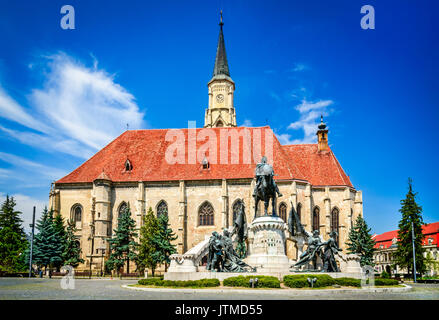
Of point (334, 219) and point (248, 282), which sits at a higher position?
point (334, 219)

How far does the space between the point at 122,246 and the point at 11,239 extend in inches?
603

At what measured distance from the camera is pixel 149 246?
127 ft

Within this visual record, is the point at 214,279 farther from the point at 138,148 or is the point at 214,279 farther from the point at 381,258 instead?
the point at 381,258

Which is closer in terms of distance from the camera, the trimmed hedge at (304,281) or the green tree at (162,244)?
the trimmed hedge at (304,281)

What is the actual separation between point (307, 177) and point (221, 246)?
27424 mm

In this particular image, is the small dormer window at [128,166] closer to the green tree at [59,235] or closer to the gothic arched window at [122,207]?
the gothic arched window at [122,207]

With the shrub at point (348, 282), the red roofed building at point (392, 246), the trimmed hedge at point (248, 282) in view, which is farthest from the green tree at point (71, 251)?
the red roofed building at point (392, 246)

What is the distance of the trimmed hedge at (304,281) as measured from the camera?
701 inches

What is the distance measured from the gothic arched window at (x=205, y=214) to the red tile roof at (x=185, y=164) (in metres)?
3.19

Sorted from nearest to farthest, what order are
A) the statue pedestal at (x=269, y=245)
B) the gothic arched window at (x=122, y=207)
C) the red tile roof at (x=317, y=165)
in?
1. the statue pedestal at (x=269, y=245)
2. the gothic arched window at (x=122, y=207)
3. the red tile roof at (x=317, y=165)

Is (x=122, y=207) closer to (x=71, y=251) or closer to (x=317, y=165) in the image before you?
(x=71, y=251)

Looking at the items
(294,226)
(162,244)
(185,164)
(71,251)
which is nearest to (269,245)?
(294,226)

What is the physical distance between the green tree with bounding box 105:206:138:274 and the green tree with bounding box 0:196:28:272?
1135cm

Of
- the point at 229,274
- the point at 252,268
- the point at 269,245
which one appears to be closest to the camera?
the point at 229,274
